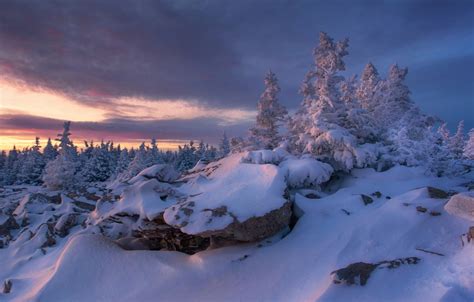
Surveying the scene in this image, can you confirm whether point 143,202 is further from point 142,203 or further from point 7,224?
point 7,224

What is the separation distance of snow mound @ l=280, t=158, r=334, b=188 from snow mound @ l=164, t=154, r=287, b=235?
7.27ft

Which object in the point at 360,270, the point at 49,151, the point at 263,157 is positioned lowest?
the point at 360,270

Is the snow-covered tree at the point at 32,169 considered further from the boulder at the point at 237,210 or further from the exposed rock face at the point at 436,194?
the exposed rock face at the point at 436,194

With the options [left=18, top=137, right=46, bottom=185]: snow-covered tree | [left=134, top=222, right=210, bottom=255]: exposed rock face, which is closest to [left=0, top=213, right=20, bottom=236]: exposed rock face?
[left=134, top=222, right=210, bottom=255]: exposed rock face

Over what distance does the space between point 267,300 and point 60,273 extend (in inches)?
245

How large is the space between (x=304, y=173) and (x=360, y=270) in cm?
685

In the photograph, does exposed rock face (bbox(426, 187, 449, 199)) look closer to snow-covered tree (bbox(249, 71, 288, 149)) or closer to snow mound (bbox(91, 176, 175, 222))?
snow mound (bbox(91, 176, 175, 222))

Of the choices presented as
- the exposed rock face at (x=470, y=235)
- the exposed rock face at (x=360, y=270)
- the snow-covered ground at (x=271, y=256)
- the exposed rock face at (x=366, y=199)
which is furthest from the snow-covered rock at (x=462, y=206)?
the exposed rock face at (x=366, y=199)

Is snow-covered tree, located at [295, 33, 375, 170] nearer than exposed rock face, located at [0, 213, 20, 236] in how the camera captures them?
Yes

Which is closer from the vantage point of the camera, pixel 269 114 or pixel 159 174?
pixel 159 174

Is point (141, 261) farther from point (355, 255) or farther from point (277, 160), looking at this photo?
point (277, 160)

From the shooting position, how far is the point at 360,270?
6766mm

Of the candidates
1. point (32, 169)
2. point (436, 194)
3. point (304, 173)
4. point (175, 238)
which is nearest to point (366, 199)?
point (436, 194)

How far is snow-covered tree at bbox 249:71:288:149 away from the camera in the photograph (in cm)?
2444
